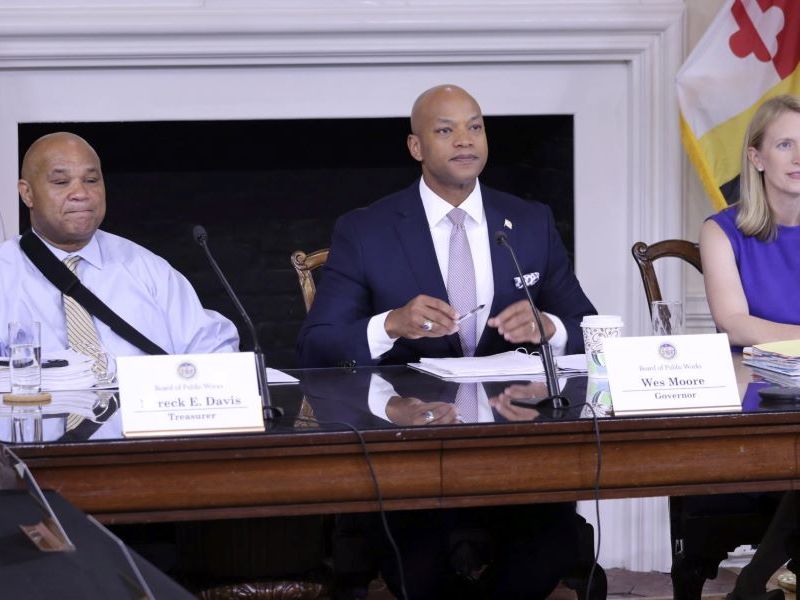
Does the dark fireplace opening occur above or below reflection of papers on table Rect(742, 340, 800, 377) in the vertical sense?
above

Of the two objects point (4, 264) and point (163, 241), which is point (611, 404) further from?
point (163, 241)

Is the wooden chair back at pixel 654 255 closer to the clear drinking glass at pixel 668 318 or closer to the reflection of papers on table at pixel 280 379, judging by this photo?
the clear drinking glass at pixel 668 318

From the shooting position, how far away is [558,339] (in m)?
2.35

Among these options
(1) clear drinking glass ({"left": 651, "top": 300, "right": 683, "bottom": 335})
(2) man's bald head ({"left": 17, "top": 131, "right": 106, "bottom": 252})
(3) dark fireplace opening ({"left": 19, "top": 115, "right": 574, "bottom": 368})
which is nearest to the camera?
(1) clear drinking glass ({"left": 651, "top": 300, "right": 683, "bottom": 335})

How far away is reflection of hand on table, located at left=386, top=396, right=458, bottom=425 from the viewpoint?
1617 millimetres

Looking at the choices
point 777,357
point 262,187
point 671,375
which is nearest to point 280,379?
point 671,375

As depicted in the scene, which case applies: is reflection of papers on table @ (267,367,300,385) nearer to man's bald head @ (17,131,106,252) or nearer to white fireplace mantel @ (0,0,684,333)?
man's bald head @ (17,131,106,252)

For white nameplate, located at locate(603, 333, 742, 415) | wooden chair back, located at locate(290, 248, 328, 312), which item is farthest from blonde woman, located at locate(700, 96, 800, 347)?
wooden chair back, located at locate(290, 248, 328, 312)

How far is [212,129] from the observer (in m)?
3.59

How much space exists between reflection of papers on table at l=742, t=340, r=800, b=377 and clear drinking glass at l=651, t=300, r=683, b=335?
221 millimetres

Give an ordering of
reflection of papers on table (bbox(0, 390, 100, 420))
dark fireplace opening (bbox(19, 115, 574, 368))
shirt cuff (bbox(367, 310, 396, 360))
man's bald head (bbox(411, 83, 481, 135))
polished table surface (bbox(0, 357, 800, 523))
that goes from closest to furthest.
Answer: polished table surface (bbox(0, 357, 800, 523)) < reflection of papers on table (bbox(0, 390, 100, 420)) < shirt cuff (bbox(367, 310, 396, 360)) < man's bald head (bbox(411, 83, 481, 135)) < dark fireplace opening (bbox(19, 115, 574, 368))

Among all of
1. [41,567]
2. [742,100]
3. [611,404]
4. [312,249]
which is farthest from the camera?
[312,249]

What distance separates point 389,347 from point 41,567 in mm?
1551

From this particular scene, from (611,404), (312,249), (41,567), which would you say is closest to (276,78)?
(312,249)
